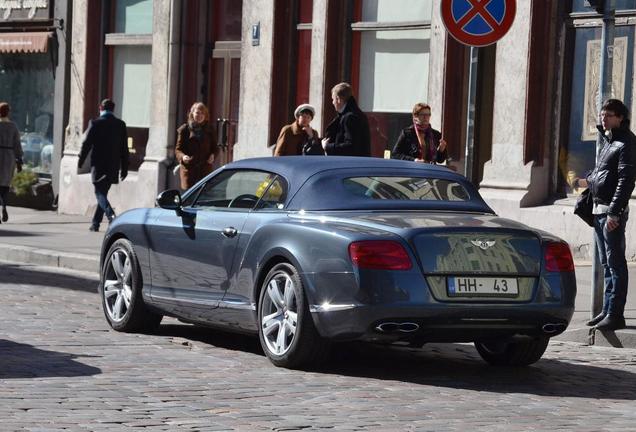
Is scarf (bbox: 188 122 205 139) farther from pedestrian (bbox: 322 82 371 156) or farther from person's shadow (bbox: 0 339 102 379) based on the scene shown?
person's shadow (bbox: 0 339 102 379)

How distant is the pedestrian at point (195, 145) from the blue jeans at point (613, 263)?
7.65 m

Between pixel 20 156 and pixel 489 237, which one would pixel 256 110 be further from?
pixel 489 237

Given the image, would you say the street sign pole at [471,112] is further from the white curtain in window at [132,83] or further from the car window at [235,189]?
the white curtain in window at [132,83]

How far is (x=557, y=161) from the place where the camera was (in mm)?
19109

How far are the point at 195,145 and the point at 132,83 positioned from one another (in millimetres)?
7707

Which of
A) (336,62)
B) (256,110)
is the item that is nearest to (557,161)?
(336,62)

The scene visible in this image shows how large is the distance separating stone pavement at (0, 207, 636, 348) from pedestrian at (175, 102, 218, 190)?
1383 mm

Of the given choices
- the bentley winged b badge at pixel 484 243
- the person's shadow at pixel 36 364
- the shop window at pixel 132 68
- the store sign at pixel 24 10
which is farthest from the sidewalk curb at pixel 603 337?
the store sign at pixel 24 10

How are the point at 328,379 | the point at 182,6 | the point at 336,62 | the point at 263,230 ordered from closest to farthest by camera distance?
the point at 328,379 → the point at 263,230 → the point at 336,62 → the point at 182,6

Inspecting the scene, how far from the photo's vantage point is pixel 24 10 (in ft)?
94.6

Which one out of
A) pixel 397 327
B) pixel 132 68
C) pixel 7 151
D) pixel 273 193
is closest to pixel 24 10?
pixel 132 68

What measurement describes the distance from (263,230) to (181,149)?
28.9ft

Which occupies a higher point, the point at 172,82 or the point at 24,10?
the point at 24,10

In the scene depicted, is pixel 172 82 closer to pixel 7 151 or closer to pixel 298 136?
pixel 7 151
